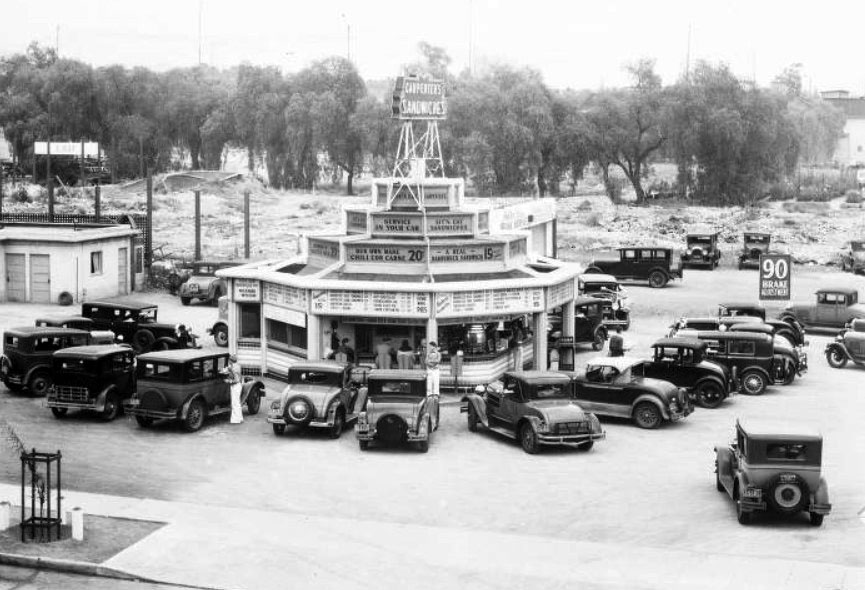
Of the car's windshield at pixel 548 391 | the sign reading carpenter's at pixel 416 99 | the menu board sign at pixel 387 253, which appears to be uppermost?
the sign reading carpenter's at pixel 416 99

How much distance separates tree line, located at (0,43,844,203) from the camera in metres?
87.4

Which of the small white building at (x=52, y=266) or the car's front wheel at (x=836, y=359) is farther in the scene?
the small white building at (x=52, y=266)

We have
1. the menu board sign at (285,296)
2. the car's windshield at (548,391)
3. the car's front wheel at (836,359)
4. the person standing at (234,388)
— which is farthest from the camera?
the car's front wheel at (836,359)

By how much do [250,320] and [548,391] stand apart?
11.8 meters

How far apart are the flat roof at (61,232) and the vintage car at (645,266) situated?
20.2 m

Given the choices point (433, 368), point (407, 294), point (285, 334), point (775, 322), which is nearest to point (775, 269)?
point (775, 322)

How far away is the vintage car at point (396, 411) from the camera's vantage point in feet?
83.2

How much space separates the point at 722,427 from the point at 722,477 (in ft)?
20.3

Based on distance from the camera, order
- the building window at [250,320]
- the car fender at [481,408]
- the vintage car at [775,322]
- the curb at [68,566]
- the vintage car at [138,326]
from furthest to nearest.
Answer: the vintage car at [775,322]
the vintage car at [138,326]
the building window at [250,320]
the car fender at [481,408]
the curb at [68,566]

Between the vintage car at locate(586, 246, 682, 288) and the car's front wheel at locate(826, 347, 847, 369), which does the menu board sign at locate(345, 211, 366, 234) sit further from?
the vintage car at locate(586, 246, 682, 288)

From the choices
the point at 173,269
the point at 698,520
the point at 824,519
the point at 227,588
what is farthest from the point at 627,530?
the point at 173,269

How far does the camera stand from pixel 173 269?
172 feet

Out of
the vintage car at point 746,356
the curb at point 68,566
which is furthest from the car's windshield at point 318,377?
the vintage car at point 746,356

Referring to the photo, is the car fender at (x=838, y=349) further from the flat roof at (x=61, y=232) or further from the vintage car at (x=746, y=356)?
the flat roof at (x=61, y=232)
